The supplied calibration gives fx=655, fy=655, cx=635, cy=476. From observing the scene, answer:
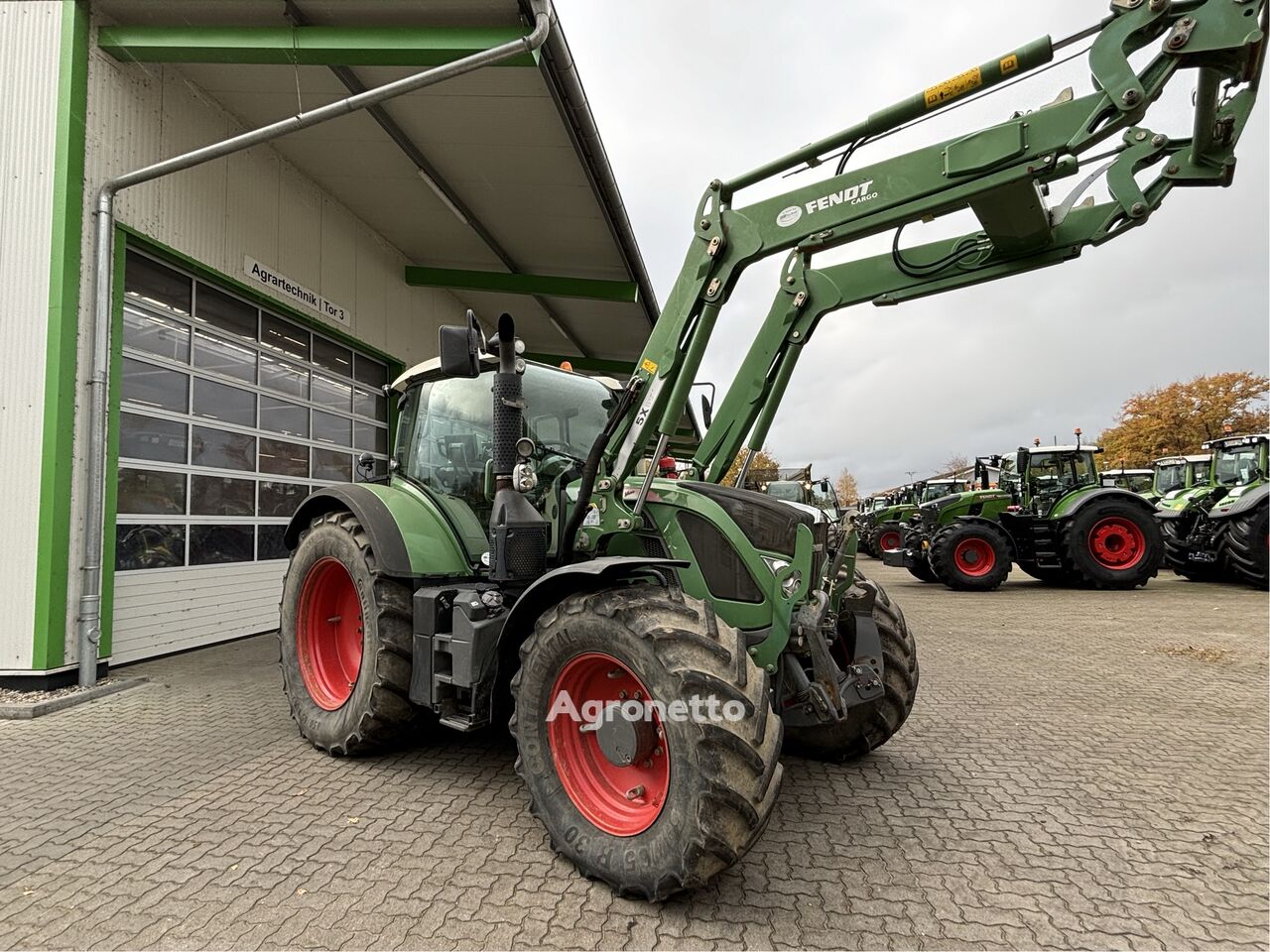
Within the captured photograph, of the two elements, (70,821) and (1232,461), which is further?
(1232,461)

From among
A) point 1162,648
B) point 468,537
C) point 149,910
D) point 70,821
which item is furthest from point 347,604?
point 1162,648

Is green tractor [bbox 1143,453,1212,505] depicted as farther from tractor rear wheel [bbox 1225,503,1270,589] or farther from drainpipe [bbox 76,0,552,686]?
drainpipe [bbox 76,0,552,686]

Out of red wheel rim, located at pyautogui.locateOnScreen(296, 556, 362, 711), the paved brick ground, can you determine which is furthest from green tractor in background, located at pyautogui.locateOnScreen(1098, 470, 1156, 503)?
red wheel rim, located at pyautogui.locateOnScreen(296, 556, 362, 711)

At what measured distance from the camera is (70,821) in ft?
9.25

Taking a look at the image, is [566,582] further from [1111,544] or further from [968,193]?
[1111,544]

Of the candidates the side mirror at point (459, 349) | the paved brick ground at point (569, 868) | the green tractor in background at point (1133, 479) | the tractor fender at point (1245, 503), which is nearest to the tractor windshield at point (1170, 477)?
the green tractor in background at point (1133, 479)

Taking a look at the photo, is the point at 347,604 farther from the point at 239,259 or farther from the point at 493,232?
the point at 493,232

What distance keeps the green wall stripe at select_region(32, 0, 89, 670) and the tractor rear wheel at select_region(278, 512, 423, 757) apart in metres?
2.04

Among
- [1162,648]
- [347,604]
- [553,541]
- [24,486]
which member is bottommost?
[1162,648]

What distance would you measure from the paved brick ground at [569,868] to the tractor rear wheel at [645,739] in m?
0.19

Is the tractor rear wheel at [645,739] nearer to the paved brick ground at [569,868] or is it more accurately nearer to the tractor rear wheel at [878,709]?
the paved brick ground at [569,868]

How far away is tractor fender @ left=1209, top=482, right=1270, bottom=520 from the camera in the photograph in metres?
10.0

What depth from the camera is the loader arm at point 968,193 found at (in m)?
2.41

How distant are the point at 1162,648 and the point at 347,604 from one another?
739cm
